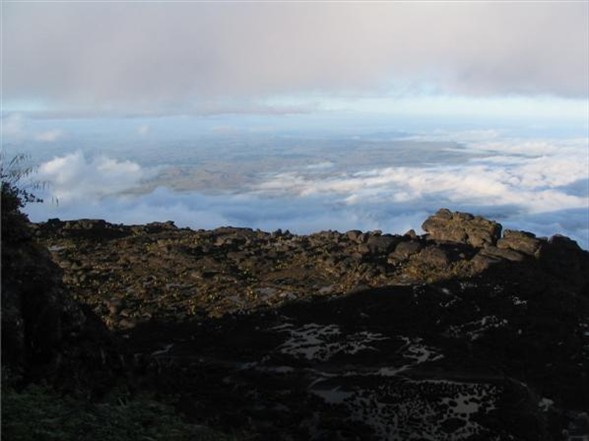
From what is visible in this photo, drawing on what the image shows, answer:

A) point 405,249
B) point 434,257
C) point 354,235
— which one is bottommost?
point 434,257

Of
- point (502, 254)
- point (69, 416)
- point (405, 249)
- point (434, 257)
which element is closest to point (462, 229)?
point (502, 254)

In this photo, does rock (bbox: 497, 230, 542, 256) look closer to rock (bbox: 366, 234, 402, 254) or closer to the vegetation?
rock (bbox: 366, 234, 402, 254)

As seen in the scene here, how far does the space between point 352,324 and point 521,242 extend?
50.3 ft

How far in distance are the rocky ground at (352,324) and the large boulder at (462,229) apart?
12 centimetres

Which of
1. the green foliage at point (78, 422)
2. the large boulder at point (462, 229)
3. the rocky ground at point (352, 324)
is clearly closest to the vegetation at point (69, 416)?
the green foliage at point (78, 422)

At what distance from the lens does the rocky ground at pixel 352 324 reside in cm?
1748

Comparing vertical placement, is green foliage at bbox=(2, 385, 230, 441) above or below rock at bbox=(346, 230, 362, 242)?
above

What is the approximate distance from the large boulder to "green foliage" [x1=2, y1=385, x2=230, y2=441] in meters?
30.4

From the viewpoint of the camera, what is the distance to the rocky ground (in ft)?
57.4

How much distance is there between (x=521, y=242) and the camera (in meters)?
35.7

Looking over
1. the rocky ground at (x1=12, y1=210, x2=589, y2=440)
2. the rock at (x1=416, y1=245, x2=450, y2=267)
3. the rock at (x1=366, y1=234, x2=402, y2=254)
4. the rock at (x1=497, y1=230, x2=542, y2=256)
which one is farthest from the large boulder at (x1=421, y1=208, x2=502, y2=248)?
the rock at (x1=416, y1=245, x2=450, y2=267)

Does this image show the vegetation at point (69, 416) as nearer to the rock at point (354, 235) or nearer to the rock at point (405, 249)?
the rock at point (405, 249)

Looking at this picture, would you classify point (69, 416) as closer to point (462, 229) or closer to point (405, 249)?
point (405, 249)

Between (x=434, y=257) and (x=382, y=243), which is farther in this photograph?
(x=382, y=243)
